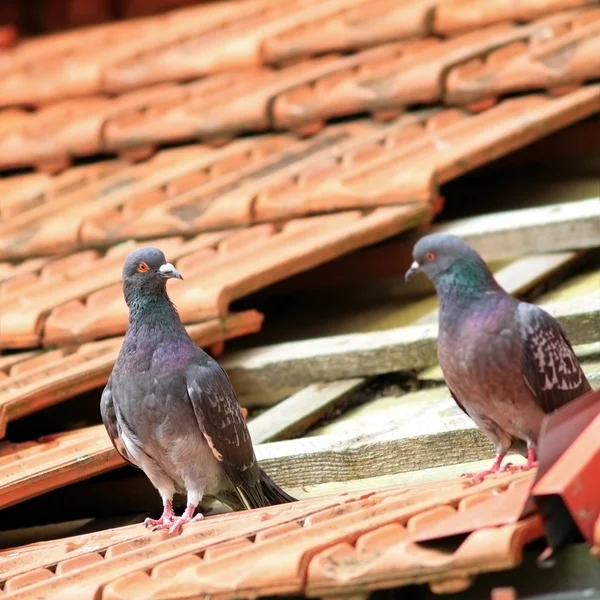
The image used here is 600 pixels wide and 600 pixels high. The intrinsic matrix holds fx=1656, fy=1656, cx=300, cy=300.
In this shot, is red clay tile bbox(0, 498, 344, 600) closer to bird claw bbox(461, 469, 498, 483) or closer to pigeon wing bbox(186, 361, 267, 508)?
pigeon wing bbox(186, 361, 267, 508)

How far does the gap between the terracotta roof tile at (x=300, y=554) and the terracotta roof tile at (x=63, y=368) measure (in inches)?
37.6

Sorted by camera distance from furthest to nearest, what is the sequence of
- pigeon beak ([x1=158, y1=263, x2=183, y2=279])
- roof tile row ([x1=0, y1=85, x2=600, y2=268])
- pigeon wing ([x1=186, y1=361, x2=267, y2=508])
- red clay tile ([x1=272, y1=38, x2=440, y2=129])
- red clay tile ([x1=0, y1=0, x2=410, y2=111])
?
1. red clay tile ([x1=0, y1=0, x2=410, y2=111])
2. red clay tile ([x1=272, y1=38, x2=440, y2=129])
3. roof tile row ([x1=0, y1=85, x2=600, y2=268])
4. pigeon beak ([x1=158, y1=263, x2=183, y2=279])
5. pigeon wing ([x1=186, y1=361, x2=267, y2=508])

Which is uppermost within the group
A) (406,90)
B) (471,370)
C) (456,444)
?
(406,90)

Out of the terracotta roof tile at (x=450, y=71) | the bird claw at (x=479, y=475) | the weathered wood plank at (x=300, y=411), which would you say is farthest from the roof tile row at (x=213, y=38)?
the bird claw at (x=479, y=475)

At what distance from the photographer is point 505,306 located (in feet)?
17.5

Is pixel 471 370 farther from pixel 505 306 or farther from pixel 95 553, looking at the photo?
pixel 95 553

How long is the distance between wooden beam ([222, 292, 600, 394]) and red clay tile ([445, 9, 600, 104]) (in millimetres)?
1592

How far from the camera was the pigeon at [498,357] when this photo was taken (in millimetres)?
5262

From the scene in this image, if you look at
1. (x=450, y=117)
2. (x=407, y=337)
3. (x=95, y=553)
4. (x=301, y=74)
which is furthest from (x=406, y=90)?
(x=95, y=553)

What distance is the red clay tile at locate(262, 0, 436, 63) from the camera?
8883mm

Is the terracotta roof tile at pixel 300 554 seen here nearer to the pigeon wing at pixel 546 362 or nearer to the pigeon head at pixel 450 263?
the pigeon wing at pixel 546 362

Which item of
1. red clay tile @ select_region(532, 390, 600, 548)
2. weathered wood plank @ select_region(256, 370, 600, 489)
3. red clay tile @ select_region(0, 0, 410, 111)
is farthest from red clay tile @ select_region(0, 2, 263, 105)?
red clay tile @ select_region(532, 390, 600, 548)

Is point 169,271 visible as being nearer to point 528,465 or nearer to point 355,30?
point 528,465

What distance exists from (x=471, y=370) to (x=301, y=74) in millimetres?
3932
